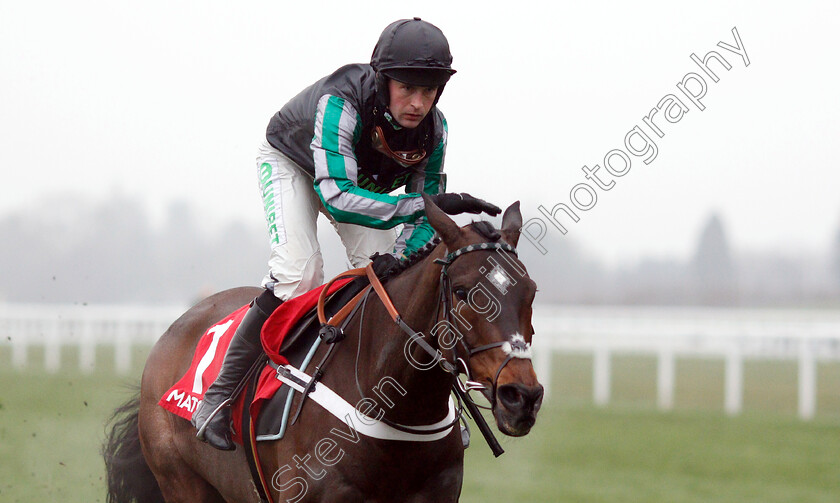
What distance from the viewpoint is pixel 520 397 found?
244 centimetres

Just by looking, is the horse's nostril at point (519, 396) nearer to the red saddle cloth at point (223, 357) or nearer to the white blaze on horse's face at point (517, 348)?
the white blaze on horse's face at point (517, 348)

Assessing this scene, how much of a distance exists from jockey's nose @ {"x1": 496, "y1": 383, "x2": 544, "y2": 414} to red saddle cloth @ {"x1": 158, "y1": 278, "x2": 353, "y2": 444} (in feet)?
3.45

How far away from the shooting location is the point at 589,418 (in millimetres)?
10188

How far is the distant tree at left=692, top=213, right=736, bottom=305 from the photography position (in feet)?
102

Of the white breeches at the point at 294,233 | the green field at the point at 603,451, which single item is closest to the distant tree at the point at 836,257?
the green field at the point at 603,451

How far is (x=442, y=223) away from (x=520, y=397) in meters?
0.61

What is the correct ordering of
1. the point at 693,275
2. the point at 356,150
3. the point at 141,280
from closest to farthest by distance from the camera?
the point at 356,150 → the point at 141,280 → the point at 693,275

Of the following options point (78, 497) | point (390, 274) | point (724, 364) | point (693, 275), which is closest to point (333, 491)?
point (390, 274)

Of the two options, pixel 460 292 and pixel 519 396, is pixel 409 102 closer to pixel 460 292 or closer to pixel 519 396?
pixel 460 292

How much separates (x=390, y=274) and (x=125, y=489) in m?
2.16

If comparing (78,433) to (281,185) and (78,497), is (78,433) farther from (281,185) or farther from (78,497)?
(281,185)

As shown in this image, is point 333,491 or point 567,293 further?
point 567,293

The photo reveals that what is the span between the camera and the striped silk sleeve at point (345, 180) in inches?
121

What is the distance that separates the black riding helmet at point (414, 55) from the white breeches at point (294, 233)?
0.66m
